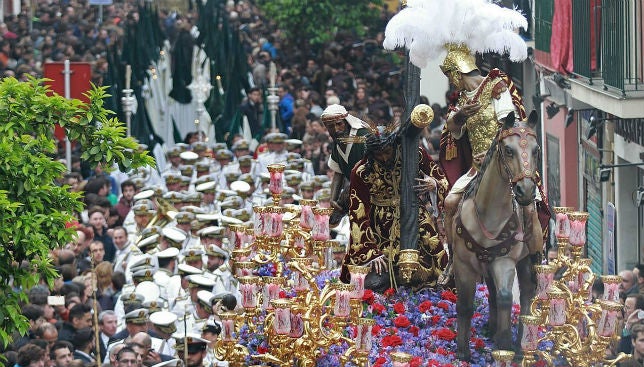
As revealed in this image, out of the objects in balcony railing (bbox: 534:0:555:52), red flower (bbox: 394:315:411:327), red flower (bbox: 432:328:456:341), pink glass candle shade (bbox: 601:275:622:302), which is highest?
balcony railing (bbox: 534:0:555:52)

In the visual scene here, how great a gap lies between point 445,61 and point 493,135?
700 millimetres

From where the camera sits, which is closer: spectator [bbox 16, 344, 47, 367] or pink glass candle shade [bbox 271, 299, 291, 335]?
pink glass candle shade [bbox 271, 299, 291, 335]

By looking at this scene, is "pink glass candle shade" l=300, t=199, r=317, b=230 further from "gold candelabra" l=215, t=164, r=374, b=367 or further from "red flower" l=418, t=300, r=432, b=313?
"red flower" l=418, t=300, r=432, b=313

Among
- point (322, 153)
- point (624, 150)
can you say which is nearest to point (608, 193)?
point (624, 150)

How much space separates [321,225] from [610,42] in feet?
26.9

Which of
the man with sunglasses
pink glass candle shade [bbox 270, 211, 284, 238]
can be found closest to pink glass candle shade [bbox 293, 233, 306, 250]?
pink glass candle shade [bbox 270, 211, 284, 238]

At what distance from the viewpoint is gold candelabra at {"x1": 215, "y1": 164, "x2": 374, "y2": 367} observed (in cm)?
1443

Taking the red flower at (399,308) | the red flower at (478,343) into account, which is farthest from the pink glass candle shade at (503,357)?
the red flower at (399,308)

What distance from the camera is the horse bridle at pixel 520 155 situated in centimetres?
1389

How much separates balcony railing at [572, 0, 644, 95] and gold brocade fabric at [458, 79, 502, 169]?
21.6 ft

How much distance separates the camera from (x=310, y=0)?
4088cm

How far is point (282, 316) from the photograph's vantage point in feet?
48.6

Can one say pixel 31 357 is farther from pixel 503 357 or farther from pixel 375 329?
pixel 503 357

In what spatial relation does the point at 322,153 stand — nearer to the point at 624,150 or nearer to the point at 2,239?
the point at 624,150
